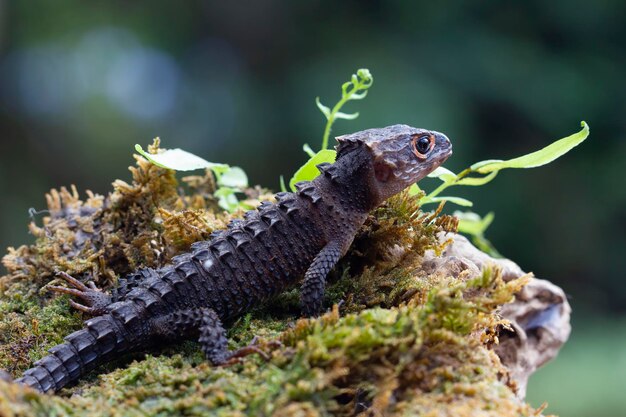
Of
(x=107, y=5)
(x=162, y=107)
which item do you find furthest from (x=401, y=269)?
(x=107, y=5)

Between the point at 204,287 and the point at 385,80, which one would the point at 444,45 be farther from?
the point at 204,287

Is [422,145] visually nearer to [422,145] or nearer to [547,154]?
[422,145]

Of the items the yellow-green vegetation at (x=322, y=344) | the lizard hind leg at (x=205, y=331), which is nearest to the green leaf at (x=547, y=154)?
the yellow-green vegetation at (x=322, y=344)

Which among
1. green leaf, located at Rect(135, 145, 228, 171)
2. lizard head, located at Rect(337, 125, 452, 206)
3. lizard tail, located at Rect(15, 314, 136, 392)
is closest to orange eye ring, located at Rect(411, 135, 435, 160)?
lizard head, located at Rect(337, 125, 452, 206)

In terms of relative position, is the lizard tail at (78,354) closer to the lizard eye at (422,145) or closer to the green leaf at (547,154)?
the lizard eye at (422,145)

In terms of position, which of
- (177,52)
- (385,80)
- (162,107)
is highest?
(177,52)
